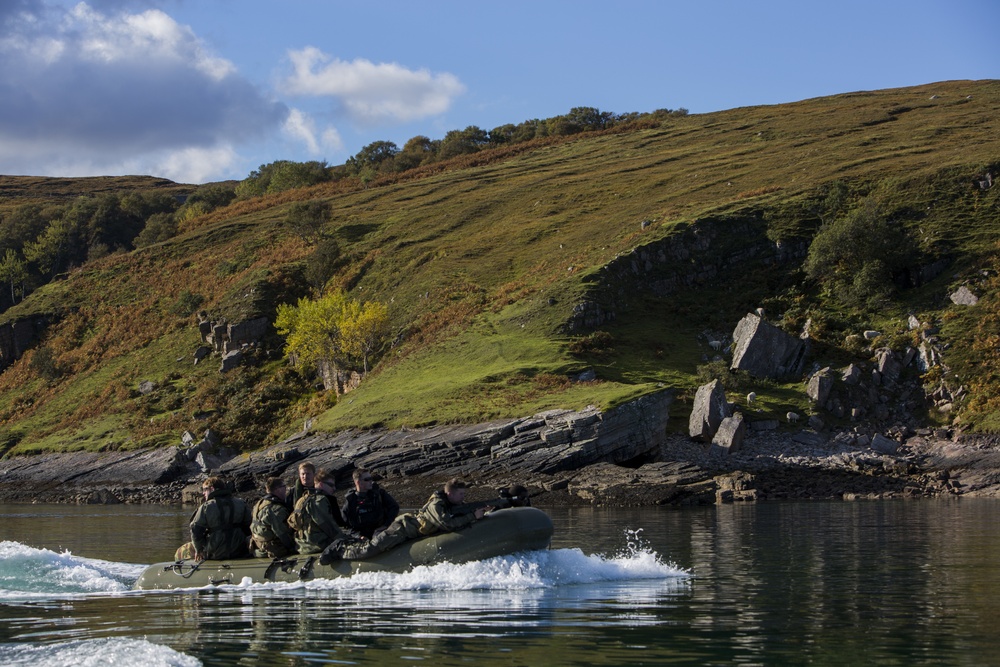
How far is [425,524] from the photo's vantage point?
23.5 metres

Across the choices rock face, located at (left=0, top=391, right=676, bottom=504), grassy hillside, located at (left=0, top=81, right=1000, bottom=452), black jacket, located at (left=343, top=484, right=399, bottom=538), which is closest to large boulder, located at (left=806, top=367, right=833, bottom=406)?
grassy hillside, located at (left=0, top=81, right=1000, bottom=452)

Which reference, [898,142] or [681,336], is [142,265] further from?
[898,142]

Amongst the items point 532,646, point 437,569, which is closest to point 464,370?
point 437,569

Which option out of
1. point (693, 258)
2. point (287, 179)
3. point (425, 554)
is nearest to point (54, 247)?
point (287, 179)

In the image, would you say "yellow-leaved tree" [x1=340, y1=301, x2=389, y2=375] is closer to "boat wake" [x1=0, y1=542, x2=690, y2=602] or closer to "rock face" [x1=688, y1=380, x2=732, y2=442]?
"rock face" [x1=688, y1=380, x2=732, y2=442]

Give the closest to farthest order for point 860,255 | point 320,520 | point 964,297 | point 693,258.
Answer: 1. point 320,520
2. point 964,297
3. point 860,255
4. point 693,258

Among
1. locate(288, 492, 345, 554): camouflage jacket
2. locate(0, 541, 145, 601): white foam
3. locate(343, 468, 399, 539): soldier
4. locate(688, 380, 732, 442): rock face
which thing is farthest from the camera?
locate(688, 380, 732, 442): rock face

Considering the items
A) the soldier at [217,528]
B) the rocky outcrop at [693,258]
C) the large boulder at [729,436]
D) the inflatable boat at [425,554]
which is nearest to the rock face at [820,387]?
the large boulder at [729,436]

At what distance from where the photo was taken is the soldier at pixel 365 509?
24781 mm

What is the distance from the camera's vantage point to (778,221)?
8925cm

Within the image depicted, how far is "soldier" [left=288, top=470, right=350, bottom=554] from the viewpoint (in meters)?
24.4

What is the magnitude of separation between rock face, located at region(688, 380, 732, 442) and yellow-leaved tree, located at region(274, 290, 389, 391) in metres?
31.4

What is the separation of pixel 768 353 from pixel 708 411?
10734mm

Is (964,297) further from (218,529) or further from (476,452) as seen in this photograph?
(218,529)
